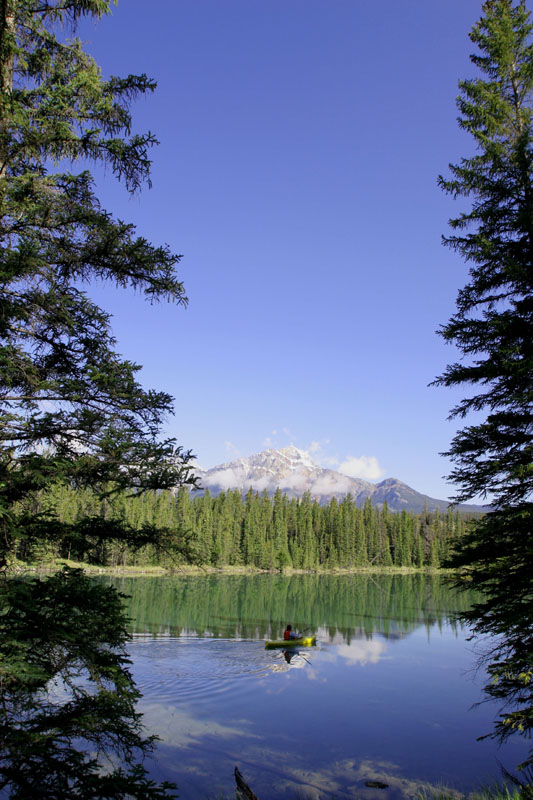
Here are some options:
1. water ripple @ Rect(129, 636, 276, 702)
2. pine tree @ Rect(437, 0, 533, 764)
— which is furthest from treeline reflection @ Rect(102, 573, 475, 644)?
pine tree @ Rect(437, 0, 533, 764)

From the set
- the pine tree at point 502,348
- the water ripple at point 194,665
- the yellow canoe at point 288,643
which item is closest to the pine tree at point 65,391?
the pine tree at point 502,348

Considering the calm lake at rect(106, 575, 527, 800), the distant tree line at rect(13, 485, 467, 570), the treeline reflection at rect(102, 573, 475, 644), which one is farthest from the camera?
the distant tree line at rect(13, 485, 467, 570)

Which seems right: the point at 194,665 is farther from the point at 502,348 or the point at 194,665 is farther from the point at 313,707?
the point at 502,348

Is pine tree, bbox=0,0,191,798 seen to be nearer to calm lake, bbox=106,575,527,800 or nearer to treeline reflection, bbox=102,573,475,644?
calm lake, bbox=106,575,527,800

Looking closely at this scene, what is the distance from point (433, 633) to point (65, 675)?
35.6 metres

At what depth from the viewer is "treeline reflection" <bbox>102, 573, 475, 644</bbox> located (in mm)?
32812

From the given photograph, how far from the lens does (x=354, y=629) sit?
3497 cm

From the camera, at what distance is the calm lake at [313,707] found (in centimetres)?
1222

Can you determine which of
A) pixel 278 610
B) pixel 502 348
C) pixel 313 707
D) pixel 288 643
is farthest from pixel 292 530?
pixel 502 348

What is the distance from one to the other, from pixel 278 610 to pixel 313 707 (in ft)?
82.8

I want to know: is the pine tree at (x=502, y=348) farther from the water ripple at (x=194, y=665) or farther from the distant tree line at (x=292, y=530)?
the distant tree line at (x=292, y=530)

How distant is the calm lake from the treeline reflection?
33cm

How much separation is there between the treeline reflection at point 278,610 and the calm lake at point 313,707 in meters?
0.33

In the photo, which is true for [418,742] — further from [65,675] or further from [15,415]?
[15,415]
